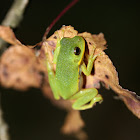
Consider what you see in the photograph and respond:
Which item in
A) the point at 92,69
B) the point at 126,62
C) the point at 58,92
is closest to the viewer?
the point at 92,69

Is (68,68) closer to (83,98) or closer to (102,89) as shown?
(83,98)

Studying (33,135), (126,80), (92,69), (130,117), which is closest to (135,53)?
(126,80)

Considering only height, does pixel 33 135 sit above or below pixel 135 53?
below

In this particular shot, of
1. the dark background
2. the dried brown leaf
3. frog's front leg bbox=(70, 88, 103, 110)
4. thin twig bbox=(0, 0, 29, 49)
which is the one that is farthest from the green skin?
the dark background

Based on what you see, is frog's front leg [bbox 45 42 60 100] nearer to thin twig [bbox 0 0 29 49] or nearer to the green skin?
the green skin

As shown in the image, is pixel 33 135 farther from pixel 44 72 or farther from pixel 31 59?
pixel 31 59

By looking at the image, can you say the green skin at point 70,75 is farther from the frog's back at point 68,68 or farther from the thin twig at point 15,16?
the thin twig at point 15,16

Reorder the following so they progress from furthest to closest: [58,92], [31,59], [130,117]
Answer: [130,117] → [58,92] → [31,59]
